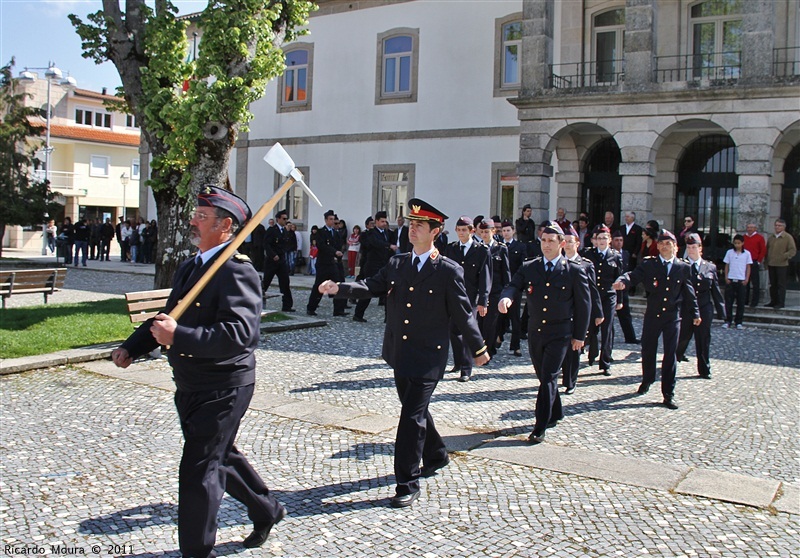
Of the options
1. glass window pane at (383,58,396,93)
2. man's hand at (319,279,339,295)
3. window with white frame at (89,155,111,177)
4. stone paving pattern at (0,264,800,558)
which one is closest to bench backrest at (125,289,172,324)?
stone paving pattern at (0,264,800,558)

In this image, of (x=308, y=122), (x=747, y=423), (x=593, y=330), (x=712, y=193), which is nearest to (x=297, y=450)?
(x=747, y=423)

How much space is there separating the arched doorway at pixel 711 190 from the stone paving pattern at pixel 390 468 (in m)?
12.1

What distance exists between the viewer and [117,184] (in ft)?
190

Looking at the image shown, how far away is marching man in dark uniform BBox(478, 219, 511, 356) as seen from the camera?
11.6 meters

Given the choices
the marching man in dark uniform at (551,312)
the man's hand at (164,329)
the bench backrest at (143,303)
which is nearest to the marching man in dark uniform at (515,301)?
the marching man in dark uniform at (551,312)

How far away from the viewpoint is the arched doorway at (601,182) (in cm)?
2367

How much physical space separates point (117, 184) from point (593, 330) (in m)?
52.8

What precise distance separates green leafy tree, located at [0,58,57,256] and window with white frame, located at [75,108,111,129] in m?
23.8

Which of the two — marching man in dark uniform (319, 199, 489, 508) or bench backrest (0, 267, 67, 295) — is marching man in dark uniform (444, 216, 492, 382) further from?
bench backrest (0, 267, 67, 295)

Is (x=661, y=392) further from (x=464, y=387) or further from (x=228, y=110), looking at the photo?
(x=228, y=110)

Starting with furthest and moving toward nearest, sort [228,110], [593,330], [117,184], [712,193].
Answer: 1. [117,184]
2. [712,193]
3. [228,110]
4. [593,330]

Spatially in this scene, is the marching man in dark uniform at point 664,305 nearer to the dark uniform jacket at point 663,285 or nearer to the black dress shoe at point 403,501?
the dark uniform jacket at point 663,285

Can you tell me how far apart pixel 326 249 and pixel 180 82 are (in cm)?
410

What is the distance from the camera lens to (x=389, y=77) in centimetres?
2738
